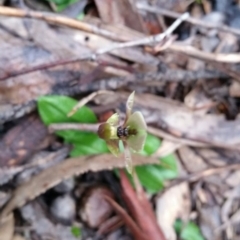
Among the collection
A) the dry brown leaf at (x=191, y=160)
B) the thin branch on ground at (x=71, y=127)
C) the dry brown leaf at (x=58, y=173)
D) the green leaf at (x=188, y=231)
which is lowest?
Result: the green leaf at (x=188, y=231)

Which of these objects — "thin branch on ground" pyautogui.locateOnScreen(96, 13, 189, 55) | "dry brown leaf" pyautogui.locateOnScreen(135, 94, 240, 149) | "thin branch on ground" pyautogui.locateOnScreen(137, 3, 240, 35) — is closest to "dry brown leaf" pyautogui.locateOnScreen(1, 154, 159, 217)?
"dry brown leaf" pyautogui.locateOnScreen(135, 94, 240, 149)

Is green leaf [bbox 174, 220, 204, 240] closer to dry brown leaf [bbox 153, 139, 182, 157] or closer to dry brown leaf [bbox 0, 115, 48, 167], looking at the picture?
dry brown leaf [bbox 153, 139, 182, 157]

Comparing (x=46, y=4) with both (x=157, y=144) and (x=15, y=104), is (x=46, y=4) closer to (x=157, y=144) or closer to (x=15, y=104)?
(x=15, y=104)

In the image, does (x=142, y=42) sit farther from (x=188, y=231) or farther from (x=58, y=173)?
(x=188, y=231)

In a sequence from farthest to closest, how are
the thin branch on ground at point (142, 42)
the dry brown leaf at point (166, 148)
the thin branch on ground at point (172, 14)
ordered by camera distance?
the thin branch on ground at point (172, 14), the dry brown leaf at point (166, 148), the thin branch on ground at point (142, 42)

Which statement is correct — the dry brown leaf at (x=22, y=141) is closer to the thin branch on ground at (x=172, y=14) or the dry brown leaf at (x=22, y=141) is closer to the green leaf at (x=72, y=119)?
the green leaf at (x=72, y=119)

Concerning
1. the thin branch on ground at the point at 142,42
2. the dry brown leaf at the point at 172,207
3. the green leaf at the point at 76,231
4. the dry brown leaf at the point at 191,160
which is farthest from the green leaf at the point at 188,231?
the thin branch on ground at the point at 142,42

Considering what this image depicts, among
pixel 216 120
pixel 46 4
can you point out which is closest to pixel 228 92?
pixel 216 120

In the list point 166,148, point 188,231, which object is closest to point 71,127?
point 166,148
